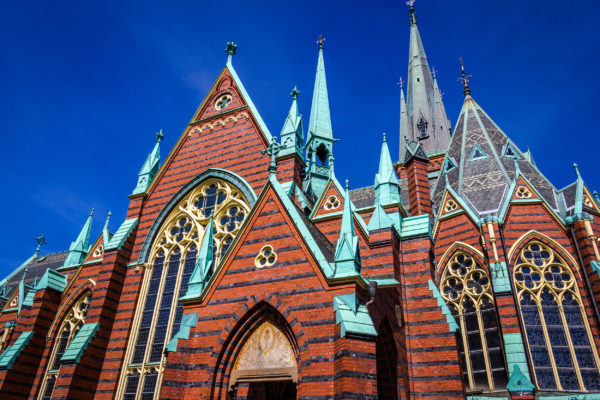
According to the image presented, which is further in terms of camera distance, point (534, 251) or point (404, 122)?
point (404, 122)

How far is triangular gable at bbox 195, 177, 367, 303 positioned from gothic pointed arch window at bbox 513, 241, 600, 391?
9086mm

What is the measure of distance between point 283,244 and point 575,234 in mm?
12532

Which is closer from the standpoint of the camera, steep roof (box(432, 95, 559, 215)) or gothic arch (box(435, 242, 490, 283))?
gothic arch (box(435, 242, 490, 283))

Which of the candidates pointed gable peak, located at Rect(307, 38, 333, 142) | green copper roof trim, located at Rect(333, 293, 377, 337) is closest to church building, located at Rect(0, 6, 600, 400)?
green copper roof trim, located at Rect(333, 293, 377, 337)

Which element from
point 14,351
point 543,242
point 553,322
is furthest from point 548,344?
point 14,351

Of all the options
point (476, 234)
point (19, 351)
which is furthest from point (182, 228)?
point (476, 234)

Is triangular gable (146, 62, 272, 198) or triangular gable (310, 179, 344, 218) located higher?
triangular gable (146, 62, 272, 198)

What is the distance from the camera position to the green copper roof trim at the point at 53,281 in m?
17.9

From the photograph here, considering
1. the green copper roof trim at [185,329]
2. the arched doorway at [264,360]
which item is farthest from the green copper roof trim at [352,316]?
the green copper roof trim at [185,329]

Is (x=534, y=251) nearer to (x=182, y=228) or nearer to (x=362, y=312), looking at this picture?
(x=362, y=312)

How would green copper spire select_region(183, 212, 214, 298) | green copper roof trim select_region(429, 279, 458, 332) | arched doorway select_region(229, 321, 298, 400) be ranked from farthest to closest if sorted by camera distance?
1. green copper spire select_region(183, 212, 214, 298)
2. green copper roof trim select_region(429, 279, 458, 332)
3. arched doorway select_region(229, 321, 298, 400)

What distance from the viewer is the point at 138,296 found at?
53.7 ft

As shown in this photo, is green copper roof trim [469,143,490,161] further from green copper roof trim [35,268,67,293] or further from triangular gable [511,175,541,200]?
green copper roof trim [35,268,67,293]

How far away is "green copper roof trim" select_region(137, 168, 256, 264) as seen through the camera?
16.7 metres
